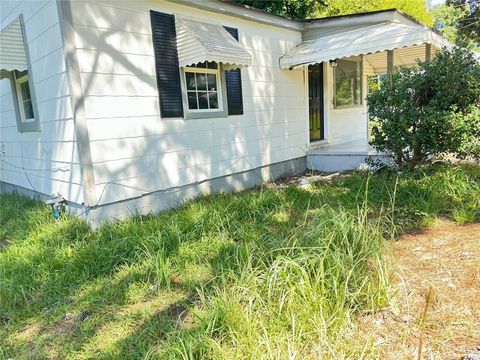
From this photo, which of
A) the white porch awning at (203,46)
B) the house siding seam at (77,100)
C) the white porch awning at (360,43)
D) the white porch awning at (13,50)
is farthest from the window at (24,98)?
the white porch awning at (360,43)

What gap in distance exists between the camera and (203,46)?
4.87 meters

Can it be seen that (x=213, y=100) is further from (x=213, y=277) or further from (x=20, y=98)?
(x=213, y=277)

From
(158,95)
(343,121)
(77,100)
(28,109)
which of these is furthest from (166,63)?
(343,121)

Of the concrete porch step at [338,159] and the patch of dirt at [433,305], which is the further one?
the concrete porch step at [338,159]

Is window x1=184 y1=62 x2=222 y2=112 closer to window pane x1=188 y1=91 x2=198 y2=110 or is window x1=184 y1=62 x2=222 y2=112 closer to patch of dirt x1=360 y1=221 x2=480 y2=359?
window pane x1=188 y1=91 x2=198 y2=110

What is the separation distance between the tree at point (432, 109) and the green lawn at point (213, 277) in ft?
1.78

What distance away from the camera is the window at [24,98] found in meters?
5.85

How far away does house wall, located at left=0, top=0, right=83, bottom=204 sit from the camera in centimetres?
439

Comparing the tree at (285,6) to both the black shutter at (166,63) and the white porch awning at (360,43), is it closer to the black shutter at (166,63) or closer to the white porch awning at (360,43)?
the white porch awning at (360,43)

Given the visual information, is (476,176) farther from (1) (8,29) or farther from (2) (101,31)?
(1) (8,29)

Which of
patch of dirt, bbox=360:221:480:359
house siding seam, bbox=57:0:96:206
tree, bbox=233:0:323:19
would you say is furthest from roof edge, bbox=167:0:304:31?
patch of dirt, bbox=360:221:480:359

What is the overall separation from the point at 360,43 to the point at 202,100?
3049 mm

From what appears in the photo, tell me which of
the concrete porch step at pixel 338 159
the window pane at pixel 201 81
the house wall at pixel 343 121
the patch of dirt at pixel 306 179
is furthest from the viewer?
the house wall at pixel 343 121

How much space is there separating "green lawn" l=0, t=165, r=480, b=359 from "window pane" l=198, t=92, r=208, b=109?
1782mm
